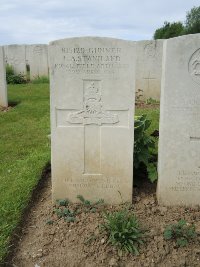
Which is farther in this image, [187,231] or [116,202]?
[116,202]

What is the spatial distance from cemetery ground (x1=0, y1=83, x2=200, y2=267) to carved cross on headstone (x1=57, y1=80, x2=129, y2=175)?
58 centimetres

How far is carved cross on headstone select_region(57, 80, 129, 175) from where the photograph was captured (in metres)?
3.26

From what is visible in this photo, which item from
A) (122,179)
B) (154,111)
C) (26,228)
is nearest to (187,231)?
(122,179)

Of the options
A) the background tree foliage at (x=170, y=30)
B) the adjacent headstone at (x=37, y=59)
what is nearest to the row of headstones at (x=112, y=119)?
the adjacent headstone at (x=37, y=59)

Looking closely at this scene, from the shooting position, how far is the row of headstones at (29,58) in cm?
1452

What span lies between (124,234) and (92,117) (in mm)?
1188

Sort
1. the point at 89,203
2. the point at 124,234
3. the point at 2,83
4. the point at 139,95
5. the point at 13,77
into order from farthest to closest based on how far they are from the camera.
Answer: the point at 13,77 < the point at 139,95 < the point at 2,83 < the point at 89,203 < the point at 124,234

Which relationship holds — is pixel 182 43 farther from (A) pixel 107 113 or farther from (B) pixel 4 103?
(B) pixel 4 103

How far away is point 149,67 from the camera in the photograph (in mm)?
9016

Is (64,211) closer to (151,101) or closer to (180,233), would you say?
(180,233)

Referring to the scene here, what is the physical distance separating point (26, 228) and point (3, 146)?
8.18 feet

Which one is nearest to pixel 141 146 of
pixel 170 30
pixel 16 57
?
pixel 16 57

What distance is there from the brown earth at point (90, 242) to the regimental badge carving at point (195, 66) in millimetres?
1391

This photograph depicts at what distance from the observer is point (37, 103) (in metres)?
9.05
